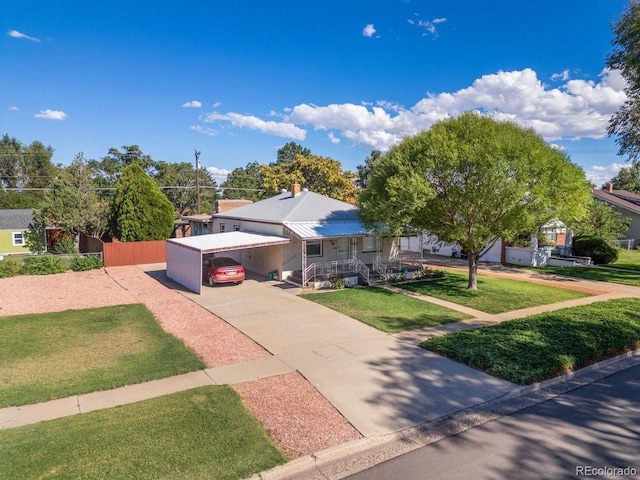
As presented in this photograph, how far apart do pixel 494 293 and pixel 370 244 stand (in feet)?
23.8

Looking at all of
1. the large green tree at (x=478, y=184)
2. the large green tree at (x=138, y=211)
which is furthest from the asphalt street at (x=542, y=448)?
the large green tree at (x=138, y=211)

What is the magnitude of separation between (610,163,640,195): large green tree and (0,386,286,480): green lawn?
74698 mm

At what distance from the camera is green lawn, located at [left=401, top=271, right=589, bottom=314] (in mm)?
15529

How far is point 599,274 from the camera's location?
73.5 ft

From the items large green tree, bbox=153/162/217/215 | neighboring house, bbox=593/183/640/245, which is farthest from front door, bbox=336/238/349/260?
large green tree, bbox=153/162/217/215

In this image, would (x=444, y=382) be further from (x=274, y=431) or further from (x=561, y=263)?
(x=561, y=263)

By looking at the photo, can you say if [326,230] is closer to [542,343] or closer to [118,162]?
[542,343]

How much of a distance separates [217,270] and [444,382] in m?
12.6

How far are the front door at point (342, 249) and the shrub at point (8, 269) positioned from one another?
55.8ft

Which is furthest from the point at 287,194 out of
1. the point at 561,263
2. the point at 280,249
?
the point at 561,263

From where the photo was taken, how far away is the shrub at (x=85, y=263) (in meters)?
23.5

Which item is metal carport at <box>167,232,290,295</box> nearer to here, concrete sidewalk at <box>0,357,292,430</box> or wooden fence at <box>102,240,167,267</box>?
wooden fence at <box>102,240,167,267</box>

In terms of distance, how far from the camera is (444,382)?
848 centimetres

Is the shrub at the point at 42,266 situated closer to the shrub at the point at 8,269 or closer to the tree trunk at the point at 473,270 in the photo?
the shrub at the point at 8,269
